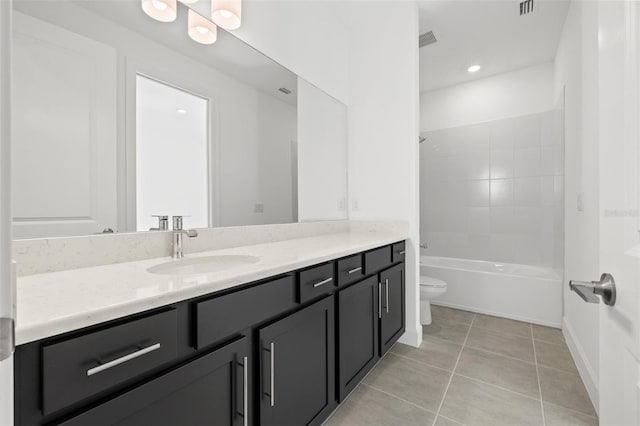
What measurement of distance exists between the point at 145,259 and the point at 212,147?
2.06 ft

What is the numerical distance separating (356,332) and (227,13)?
1.77 metres

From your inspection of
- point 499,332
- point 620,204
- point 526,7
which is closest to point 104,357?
point 620,204

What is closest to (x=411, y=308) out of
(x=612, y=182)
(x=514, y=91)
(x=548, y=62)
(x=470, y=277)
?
(x=470, y=277)

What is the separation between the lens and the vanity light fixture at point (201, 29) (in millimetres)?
1360

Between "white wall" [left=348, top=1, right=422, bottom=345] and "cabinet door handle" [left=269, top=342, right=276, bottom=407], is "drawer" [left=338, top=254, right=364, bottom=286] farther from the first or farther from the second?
"white wall" [left=348, top=1, right=422, bottom=345]

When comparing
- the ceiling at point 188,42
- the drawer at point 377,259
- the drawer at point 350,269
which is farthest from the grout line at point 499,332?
the ceiling at point 188,42

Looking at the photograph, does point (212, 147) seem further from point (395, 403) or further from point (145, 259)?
point (395, 403)

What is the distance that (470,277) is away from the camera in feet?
9.51

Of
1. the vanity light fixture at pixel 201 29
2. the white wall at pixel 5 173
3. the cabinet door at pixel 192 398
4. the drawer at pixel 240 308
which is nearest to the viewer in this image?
the white wall at pixel 5 173

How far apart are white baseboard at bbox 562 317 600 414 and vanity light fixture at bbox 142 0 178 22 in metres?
2.45

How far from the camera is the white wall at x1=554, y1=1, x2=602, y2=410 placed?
1.57 metres

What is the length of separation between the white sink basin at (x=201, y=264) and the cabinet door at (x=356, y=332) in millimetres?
502

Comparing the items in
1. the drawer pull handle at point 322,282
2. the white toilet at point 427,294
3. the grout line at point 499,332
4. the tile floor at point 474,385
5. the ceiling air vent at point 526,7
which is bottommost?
the tile floor at point 474,385

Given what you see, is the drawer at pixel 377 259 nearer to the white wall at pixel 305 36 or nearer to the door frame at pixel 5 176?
the white wall at pixel 305 36
